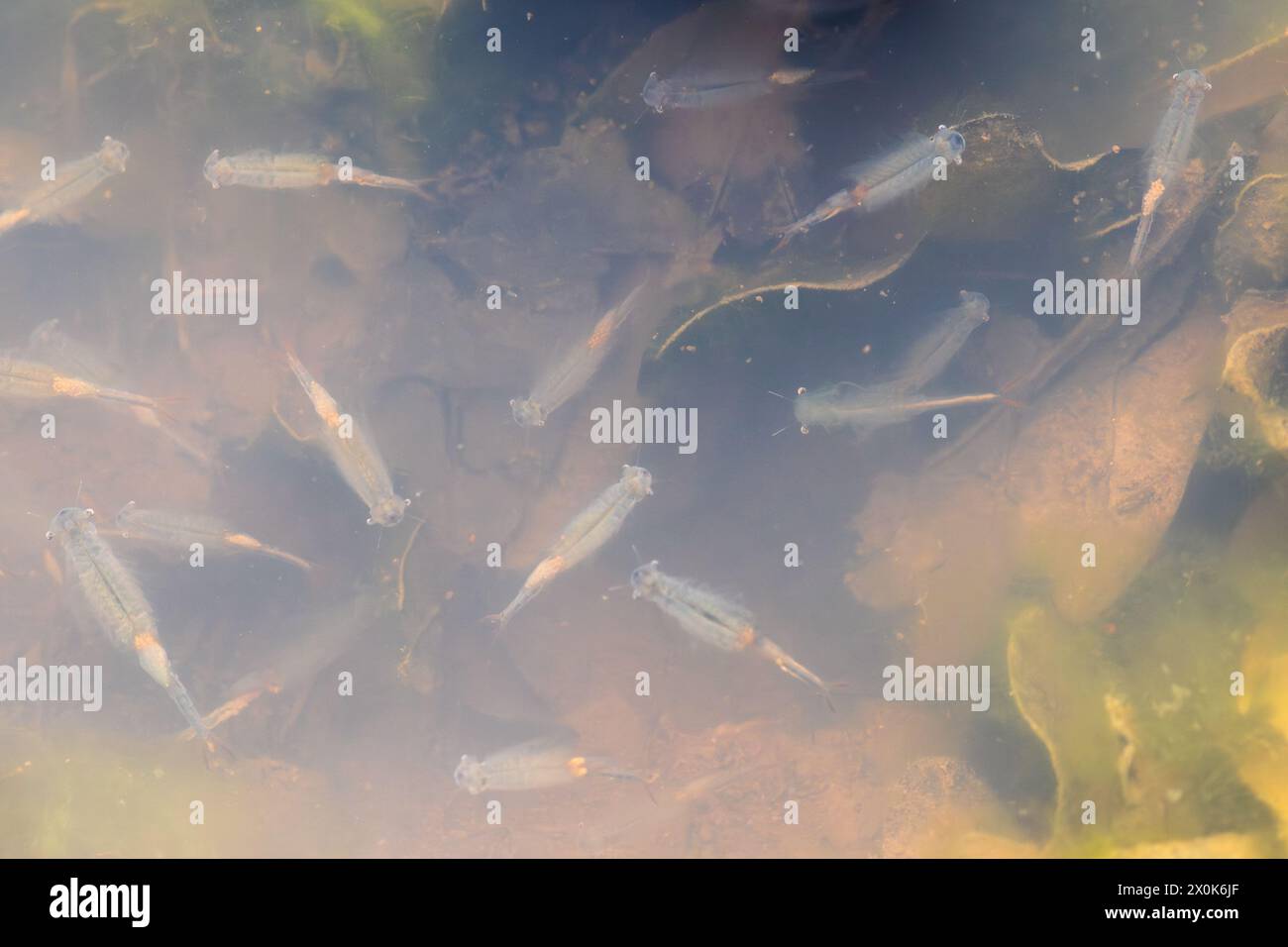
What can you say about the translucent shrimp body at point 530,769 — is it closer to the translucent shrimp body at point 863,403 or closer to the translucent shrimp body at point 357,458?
the translucent shrimp body at point 357,458

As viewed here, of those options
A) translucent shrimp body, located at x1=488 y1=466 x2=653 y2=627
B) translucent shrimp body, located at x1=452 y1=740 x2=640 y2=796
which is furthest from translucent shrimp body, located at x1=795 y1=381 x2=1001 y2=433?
translucent shrimp body, located at x1=452 y1=740 x2=640 y2=796

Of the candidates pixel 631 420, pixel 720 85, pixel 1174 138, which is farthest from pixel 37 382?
pixel 1174 138

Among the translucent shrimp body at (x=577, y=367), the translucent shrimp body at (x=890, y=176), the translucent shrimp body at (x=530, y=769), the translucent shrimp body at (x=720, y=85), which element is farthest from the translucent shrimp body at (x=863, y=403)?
the translucent shrimp body at (x=530, y=769)

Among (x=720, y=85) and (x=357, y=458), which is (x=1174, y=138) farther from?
(x=357, y=458)

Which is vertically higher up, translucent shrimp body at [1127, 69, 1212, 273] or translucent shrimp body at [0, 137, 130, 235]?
translucent shrimp body at [0, 137, 130, 235]

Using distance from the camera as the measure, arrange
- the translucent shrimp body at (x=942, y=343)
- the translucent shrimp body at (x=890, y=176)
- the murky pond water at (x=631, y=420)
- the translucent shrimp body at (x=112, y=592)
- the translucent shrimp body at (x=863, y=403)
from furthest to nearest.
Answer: the translucent shrimp body at (x=112, y=592), the translucent shrimp body at (x=863, y=403), the translucent shrimp body at (x=942, y=343), the murky pond water at (x=631, y=420), the translucent shrimp body at (x=890, y=176)

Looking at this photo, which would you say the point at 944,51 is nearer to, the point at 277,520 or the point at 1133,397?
the point at 1133,397

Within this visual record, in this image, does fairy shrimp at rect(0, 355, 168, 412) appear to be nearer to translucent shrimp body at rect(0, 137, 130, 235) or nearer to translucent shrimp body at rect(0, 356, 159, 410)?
translucent shrimp body at rect(0, 356, 159, 410)
